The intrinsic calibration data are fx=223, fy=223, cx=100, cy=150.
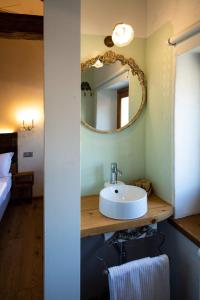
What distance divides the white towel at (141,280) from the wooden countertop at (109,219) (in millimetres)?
218

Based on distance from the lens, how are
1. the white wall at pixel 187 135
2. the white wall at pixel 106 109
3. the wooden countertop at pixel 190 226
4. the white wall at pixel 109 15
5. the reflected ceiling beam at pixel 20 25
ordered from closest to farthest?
the wooden countertop at pixel 190 226 < the white wall at pixel 187 135 < the white wall at pixel 109 15 < the white wall at pixel 106 109 < the reflected ceiling beam at pixel 20 25

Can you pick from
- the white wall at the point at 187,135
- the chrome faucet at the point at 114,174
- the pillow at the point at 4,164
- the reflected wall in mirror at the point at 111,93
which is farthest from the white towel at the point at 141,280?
the pillow at the point at 4,164

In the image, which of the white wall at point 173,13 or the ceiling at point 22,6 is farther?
the ceiling at point 22,6

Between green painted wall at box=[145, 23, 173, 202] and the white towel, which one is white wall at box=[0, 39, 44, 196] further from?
the white towel

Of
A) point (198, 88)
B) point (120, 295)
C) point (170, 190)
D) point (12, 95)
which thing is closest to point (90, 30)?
point (198, 88)

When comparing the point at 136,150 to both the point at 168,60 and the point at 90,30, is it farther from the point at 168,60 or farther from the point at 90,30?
the point at 90,30

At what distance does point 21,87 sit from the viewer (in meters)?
4.03

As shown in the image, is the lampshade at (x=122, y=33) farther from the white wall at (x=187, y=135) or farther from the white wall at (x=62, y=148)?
the white wall at (x=62, y=148)

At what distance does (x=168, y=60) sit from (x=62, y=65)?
73 cm

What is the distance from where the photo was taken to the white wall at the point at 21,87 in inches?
155

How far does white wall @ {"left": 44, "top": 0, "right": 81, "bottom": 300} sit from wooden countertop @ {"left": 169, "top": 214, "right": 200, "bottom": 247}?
0.64m

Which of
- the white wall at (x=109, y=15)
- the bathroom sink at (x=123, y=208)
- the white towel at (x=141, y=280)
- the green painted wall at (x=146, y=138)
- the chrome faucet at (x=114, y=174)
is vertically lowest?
the white towel at (x=141, y=280)

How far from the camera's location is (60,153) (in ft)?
3.37

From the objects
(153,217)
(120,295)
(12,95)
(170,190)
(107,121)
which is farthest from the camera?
(12,95)
